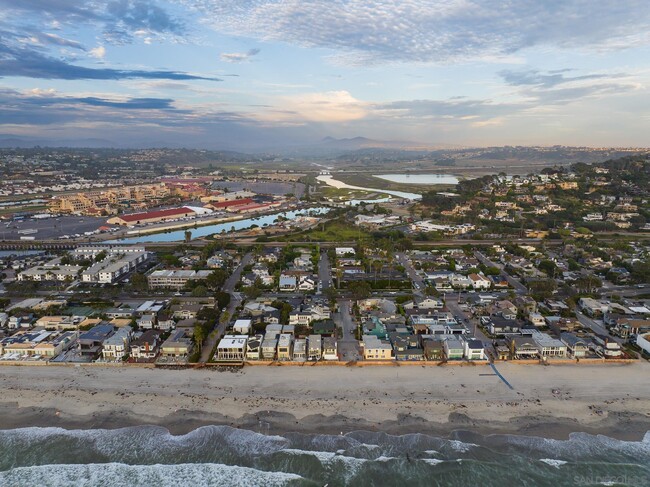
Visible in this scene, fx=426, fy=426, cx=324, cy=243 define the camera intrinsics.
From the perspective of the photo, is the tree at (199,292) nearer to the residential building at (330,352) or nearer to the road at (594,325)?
the residential building at (330,352)

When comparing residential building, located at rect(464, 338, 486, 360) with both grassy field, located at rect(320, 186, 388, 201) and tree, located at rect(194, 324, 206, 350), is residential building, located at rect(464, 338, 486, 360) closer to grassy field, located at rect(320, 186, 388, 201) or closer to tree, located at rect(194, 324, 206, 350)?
tree, located at rect(194, 324, 206, 350)

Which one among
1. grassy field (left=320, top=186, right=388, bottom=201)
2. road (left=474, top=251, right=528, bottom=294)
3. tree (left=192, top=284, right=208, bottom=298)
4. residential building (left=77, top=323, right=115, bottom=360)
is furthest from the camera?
grassy field (left=320, top=186, right=388, bottom=201)

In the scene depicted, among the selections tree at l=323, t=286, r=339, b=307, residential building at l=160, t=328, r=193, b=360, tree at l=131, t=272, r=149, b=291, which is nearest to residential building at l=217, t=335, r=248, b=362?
residential building at l=160, t=328, r=193, b=360

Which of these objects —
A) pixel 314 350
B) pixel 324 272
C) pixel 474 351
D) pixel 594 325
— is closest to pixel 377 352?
pixel 314 350

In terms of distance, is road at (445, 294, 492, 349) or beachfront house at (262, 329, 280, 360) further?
road at (445, 294, 492, 349)

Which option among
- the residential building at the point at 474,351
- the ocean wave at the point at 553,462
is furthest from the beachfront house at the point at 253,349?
the ocean wave at the point at 553,462

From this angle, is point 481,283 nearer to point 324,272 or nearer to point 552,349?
point 552,349

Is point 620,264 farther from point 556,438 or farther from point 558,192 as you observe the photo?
point 558,192
